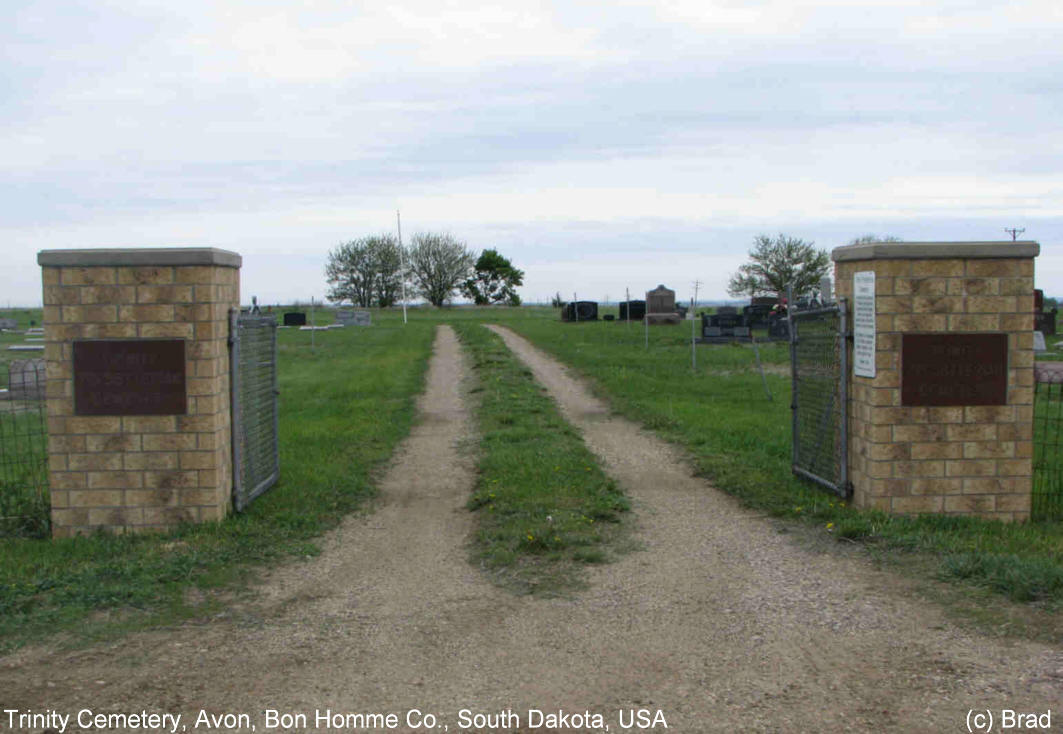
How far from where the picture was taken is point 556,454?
34.9 feet

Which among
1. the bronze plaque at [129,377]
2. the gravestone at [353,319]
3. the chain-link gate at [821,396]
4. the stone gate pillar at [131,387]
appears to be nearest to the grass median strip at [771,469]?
the chain-link gate at [821,396]

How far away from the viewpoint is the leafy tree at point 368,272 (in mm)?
87812

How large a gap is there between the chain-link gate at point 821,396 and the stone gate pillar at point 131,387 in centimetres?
510

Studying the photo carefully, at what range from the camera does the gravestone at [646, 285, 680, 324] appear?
42.0 meters

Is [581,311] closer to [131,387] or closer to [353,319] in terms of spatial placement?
[353,319]

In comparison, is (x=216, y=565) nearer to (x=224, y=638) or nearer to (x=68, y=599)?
(x=68, y=599)

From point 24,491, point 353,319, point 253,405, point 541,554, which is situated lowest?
point 541,554

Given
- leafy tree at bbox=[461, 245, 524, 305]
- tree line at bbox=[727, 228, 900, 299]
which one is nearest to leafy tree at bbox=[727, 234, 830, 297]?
tree line at bbox=[727, 228, 900, 299]

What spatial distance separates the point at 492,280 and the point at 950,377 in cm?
8895

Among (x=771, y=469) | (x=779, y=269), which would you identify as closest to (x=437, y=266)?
(x=779, y=269)

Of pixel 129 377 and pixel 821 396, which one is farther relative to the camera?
pixel 821 396

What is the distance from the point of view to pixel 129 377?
753cm

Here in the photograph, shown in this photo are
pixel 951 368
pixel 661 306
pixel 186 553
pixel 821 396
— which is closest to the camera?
pixel 186 553

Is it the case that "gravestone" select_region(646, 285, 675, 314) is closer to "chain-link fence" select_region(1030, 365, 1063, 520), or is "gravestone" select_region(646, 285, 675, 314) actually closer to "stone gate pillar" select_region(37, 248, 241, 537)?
"chain-link fence" select_region(1030, 365, 1063, 520)
